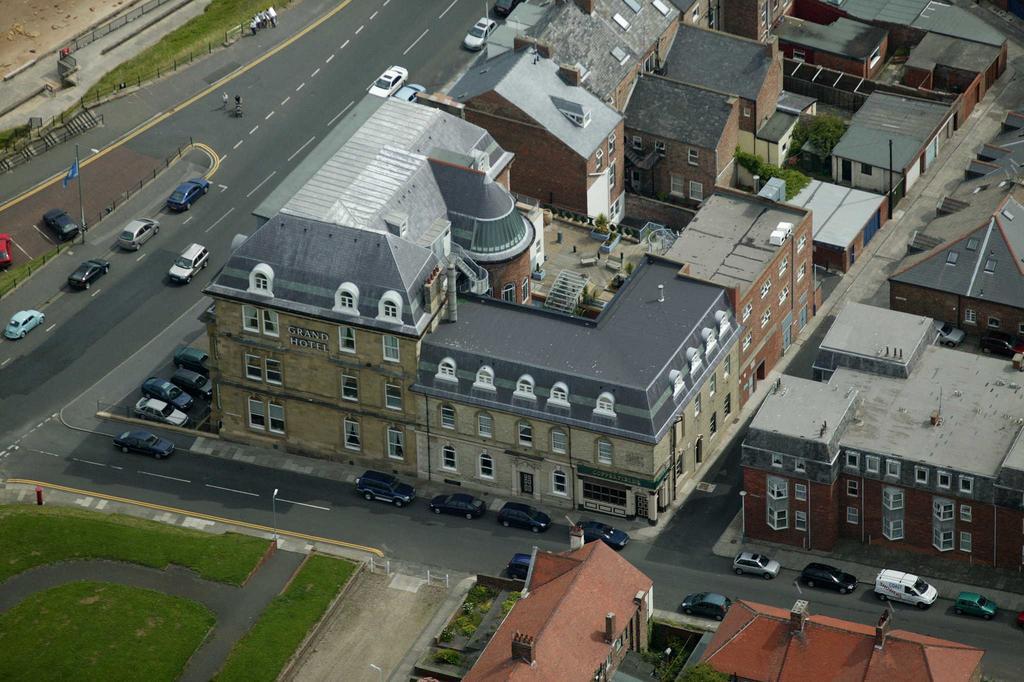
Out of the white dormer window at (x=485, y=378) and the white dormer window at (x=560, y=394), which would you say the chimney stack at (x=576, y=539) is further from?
the white dormer window at (x=485, y=378)

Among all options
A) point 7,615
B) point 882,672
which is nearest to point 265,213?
point 7,615

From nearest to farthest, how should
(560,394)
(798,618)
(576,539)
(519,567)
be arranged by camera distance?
(798,618), (576,539), (519,567), (560,394)

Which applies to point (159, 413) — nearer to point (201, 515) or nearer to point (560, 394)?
point (201, 515)

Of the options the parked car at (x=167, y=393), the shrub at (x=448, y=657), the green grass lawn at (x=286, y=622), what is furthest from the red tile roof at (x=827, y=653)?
the parked car at (x=167, y=393)

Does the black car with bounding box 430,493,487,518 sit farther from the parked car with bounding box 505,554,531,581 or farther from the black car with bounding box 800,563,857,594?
the black car with bounding box 800,563,857,594

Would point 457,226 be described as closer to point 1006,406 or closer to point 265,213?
point 265,213

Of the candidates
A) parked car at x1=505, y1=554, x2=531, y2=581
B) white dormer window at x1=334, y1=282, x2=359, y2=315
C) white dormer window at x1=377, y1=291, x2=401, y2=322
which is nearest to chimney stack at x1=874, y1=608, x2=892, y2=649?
parked car at x1=505, y1=554, x2=531, y2=581

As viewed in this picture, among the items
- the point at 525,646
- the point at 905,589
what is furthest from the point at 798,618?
the point at 525,646
